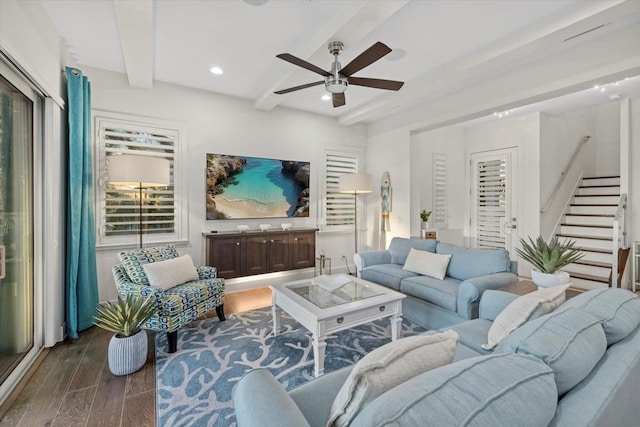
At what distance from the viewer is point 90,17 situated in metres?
2.57

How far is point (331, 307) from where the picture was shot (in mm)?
2375

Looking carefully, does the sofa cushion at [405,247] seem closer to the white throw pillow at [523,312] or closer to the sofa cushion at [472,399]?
the white throw pillow at [523,312]

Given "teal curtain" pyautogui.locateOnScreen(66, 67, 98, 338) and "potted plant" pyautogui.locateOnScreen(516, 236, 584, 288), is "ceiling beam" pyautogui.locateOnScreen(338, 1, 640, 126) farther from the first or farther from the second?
"teal curtain" pyautogui.locateOnScreen(66, 67, 98, 338)

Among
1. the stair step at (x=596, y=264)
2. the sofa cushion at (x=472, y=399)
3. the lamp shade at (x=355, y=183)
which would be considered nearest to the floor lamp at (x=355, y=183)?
the lamp shade at (x=355, y=183)

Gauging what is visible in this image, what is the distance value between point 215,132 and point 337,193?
89.6 inches

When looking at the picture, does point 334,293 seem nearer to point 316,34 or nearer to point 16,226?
point 316,34

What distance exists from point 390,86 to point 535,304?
216 cm

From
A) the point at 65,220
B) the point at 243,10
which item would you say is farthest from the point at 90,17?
the point at 65,220

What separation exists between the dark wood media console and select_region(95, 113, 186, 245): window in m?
0.56

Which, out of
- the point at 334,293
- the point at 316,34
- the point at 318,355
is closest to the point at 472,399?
the point at 318,355

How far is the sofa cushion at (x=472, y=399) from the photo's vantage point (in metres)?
0.66

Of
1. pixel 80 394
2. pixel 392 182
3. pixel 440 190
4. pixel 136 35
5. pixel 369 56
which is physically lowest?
pixel 80 394

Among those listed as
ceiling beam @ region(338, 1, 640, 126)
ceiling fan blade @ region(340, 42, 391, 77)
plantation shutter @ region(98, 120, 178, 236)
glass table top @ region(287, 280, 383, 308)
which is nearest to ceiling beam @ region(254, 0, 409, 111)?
ceiling fan blade @ region(340, 42, 391, 77)

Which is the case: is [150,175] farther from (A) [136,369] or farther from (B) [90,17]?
(A) [136,369]
